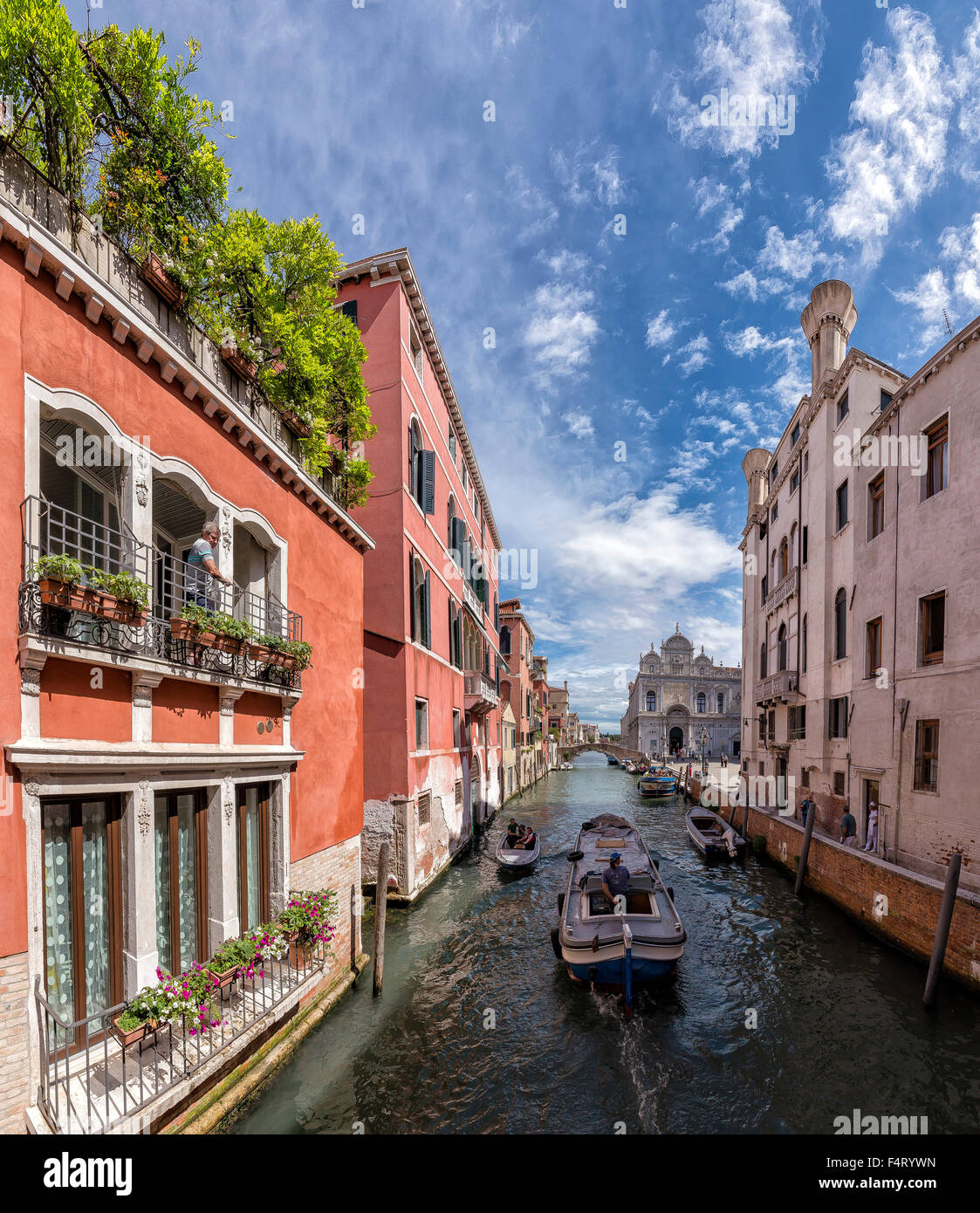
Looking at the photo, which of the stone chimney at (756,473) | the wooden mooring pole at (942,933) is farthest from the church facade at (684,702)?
the wooden mooring pole at (942,933)

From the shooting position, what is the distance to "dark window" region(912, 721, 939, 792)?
1125 cm

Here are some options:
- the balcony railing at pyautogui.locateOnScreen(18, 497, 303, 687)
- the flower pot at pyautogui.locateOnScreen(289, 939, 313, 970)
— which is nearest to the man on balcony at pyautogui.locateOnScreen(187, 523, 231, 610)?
the balcony railing at pyautogui.locateOnScreen(18, 497, 303, 687)

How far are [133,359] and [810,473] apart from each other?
61.3ft

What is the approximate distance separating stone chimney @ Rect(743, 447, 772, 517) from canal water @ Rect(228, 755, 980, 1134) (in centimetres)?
1997

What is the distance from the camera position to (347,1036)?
771 cm

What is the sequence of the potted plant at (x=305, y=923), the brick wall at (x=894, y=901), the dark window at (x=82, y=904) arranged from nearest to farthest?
the dark window at (x=82, y=904) < the potted plant at (x=305, y=923) < the brick wall at (x=894, y=901)

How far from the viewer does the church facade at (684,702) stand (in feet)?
239

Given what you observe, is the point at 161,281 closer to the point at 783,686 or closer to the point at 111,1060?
the point at 111,1060

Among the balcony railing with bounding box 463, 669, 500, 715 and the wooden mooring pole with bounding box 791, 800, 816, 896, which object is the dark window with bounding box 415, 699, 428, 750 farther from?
the wooden mooring pole with bounding box 791, 800, 816, 896

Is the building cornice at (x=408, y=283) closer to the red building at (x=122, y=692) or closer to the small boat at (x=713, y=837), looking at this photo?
the red building at (x=122, y=692)

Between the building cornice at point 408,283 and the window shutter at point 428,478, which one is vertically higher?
the building cornice at point 408,283

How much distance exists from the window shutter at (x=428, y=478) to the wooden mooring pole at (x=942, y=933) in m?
11.4

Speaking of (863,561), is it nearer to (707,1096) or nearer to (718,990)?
(718,990)

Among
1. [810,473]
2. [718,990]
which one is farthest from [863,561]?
[718,990]
